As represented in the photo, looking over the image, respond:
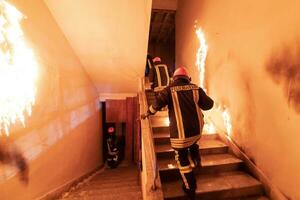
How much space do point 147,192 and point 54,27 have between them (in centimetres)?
274

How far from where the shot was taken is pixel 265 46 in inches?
81.2

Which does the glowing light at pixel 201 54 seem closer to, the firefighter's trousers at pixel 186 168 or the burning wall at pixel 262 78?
the burning wall at pixel 262 78

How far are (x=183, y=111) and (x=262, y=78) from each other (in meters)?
1.09

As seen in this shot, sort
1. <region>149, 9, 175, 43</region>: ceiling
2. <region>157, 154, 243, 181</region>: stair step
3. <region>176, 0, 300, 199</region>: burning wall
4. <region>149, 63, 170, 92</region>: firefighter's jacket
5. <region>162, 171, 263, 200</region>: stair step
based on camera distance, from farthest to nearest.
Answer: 1. <region>149, 9, 175, 43</region>: ceiling
2. <region>149, 63, 170, 92</region>: firefighter's jacket
3. <region>157, 154, 243, 181</region>: stair step
4. <region>162, 171, 263, 200</region>: stair step
5. <region>176, 0, 300, 199</region>: burning wall

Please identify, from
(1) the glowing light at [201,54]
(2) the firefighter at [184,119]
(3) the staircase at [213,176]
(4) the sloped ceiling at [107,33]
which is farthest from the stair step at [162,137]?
(4) the sloped ceiling at [107,33]

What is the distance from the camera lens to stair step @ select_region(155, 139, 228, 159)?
250cm

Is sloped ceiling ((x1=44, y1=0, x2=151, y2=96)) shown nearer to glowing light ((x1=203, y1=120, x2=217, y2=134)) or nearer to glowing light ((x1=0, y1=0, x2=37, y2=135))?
glowing light ((x1=0, y1=0, x2=37, y2=135))

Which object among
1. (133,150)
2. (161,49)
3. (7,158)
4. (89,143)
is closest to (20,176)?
(7,158)

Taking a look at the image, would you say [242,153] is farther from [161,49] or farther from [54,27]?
[161,49]

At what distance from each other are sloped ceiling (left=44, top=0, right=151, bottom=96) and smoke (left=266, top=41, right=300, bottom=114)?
2092 millimetres

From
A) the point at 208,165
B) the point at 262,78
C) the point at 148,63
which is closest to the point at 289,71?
the point at 262,78

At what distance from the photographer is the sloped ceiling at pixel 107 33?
288cm

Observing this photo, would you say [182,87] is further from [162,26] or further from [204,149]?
[162,26]

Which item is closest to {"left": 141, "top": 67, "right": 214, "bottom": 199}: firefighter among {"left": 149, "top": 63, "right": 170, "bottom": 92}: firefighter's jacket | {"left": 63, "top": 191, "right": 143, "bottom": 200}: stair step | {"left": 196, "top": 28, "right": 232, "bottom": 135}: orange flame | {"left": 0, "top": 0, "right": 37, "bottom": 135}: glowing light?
{"left": 63, "top": 191, "right": 143, "bottom": 200}: stair step
